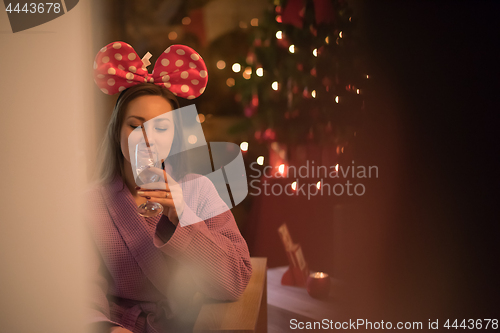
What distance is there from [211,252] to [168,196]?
0.18 m

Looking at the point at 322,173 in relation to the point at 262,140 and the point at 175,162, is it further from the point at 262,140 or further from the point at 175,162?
the point at 175,162

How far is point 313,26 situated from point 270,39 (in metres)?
0.14

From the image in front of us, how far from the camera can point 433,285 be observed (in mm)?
1229

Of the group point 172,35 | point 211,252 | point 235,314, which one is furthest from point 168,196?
point 172,35

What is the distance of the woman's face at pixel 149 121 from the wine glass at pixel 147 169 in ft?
0.13

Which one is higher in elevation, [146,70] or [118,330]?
[146,70]

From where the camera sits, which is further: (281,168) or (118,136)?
(281,168)

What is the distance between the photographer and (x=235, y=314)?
3.01 ft

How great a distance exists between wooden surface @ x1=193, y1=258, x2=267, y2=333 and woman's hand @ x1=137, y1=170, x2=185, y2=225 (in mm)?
237

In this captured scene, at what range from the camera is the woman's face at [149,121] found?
1000 millimetres

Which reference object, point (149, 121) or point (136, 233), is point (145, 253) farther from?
point (149, 121)

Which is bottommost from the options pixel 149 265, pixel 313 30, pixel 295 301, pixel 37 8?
pixel 295 301

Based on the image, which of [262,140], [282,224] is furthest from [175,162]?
[282,224]

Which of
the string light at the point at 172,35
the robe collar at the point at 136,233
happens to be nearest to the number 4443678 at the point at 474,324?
the robe collar at the point at 136,233
